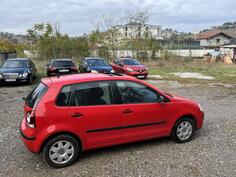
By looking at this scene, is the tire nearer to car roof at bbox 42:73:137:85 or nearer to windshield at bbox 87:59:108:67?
car roof at bbox 42:73:137:85

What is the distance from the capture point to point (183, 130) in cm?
512

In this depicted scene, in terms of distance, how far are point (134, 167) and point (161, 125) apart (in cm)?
114

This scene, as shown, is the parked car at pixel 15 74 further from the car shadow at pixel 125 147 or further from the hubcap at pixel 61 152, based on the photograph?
the hubcap at pixel 61 152

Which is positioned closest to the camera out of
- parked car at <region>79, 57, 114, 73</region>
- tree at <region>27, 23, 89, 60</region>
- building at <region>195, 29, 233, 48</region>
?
parked car at <region>79, 57, 114, 73</region>

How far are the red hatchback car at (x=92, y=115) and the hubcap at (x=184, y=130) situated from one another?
0.09ft

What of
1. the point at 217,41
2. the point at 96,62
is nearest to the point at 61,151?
the point at 96,62

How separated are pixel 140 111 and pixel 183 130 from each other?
1.17 meters

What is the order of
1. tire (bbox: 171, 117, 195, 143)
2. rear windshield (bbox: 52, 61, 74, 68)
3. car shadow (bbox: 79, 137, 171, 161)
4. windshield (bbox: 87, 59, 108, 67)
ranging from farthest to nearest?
windshield (bbox: 87, 59, 108, 67), rear windshield (bbox: 52, 61, 74, 68), tire (bbox: 171, 117, 195, 143), car shadow (bbox: 79, 137, 171, 161)

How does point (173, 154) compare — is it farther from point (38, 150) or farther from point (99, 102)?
point (38, 150)

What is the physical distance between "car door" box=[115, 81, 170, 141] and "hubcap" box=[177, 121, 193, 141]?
0.36 metres

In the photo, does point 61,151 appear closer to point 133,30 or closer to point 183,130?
point 183,130

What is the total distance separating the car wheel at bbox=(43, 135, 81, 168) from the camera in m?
4.04

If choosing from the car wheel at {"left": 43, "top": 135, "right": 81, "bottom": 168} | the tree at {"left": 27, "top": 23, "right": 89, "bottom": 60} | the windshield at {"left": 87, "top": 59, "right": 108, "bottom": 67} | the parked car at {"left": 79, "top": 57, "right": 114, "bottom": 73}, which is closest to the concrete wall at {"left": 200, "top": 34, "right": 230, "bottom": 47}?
the tree at {"left": 27, "top": 23, "right": 89, "bottom": 60}

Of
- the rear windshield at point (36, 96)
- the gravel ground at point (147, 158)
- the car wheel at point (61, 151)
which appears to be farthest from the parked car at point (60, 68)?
the car wheel at point (61, 151)
